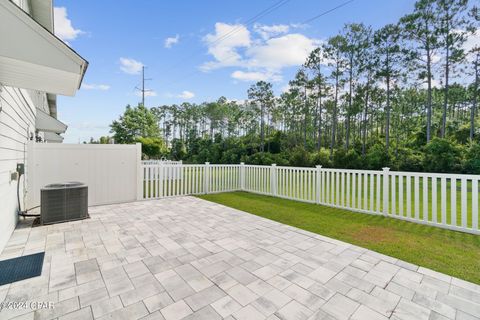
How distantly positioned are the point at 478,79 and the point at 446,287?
17627 millimetres

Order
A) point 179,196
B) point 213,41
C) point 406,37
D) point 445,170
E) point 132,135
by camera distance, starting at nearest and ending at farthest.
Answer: point 179,196 → point 213,41 → point 445,170 → point 406,37 → point 132,135

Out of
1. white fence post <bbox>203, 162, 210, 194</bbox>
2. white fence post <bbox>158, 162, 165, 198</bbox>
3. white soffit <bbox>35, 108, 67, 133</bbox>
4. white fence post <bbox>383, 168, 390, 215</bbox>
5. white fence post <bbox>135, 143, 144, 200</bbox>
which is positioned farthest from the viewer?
white fence post <bbox>203, 162, 210, 194</bbox>

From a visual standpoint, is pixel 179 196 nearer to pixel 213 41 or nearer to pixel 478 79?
pixel 213 41

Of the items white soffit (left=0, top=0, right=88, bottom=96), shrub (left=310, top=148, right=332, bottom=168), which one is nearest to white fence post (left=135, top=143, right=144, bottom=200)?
white soffit (left=0, top=0, right=88, bottom=96)

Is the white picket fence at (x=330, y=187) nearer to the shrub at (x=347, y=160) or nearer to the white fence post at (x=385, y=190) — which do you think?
the white fence post at (x=385, y=190)

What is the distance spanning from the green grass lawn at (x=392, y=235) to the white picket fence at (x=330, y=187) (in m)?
0.31

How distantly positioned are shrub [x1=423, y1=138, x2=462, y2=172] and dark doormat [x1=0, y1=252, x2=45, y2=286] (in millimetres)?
15742

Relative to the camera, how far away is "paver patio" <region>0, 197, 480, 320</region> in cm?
180

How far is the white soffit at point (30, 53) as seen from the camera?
1.89 meters

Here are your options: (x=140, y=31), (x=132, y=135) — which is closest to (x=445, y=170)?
(x=140, y=31)

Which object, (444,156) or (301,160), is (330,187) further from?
(301,160)

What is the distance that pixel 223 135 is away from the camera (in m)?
35.2

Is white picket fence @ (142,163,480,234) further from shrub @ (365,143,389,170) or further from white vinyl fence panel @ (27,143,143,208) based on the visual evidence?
shrub @ (365,143,389,170)

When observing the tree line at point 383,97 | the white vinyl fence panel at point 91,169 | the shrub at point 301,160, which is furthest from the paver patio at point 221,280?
the shrub at point 301,160
